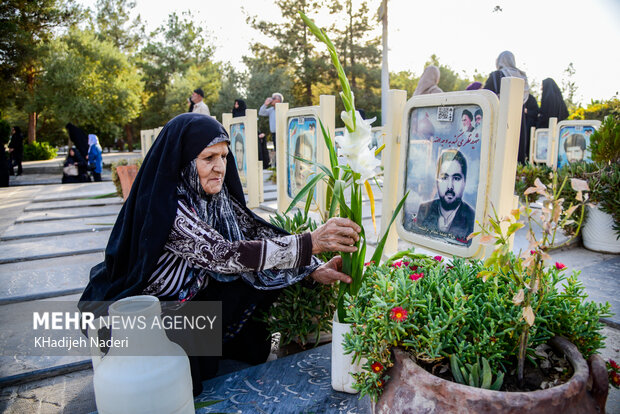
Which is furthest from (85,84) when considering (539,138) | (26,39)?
(539,138)

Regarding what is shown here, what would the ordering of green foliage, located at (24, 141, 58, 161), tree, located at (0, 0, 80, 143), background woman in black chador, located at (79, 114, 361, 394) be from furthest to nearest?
green foliage, located at (24, 141, 58, 161) → tree, located at (0, 0, 80, 143) → background woman in black chador, located at (79, 114, 361, 394)

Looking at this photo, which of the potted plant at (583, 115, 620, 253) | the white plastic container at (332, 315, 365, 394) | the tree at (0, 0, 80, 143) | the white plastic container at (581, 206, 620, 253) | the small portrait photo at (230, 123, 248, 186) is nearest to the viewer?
the white plastic container at (332, 315, 365, 394)

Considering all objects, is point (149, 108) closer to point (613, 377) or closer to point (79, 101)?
point (79, 101)

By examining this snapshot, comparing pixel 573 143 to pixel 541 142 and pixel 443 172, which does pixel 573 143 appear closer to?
pixel 541 142

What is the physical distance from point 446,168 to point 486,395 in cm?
165

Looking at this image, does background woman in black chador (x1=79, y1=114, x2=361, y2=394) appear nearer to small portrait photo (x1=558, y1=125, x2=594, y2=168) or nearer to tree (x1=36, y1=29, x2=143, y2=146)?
small portrait photo (x1=558, y1=125, x2=594, y2=168)

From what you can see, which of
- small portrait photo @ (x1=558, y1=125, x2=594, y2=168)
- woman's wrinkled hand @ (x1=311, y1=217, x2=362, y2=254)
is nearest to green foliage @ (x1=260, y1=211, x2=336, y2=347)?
woman's wrinkled hand @ (x1=311, y1=217, x2=362, y2=254)

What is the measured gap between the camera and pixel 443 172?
2.50 m

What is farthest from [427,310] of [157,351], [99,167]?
[99,167]

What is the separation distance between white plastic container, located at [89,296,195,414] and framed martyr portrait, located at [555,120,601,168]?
6.33 meters

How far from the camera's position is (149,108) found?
3478 centimetres

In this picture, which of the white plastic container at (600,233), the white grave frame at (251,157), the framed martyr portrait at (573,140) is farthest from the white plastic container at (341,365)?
the framed martyr portrait at (573,140)

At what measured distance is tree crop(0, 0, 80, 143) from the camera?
61.2 ft

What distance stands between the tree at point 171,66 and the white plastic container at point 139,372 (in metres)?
32.6
